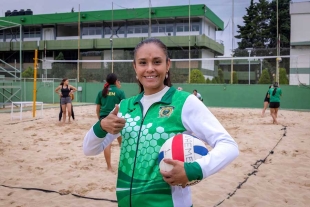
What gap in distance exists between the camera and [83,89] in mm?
23875

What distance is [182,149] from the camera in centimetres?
146

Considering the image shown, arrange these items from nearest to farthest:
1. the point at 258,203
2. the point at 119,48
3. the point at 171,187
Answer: the point at 171,187 < the point at 258,203 < the point at 119,48

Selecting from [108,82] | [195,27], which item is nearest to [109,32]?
[195,27]

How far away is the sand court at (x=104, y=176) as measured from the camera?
383cm

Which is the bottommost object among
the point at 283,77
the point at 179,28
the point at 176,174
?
the point at 176,174

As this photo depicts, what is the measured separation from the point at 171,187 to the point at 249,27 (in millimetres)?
37059

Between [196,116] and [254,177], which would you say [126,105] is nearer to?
[196,116]

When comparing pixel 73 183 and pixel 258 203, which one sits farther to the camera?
pixel 73 183

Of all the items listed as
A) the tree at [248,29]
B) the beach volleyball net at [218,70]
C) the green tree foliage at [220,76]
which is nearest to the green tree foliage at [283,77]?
the beach volleyball net at [218,70]

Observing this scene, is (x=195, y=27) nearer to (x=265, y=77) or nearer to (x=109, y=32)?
(x=109, y=32)

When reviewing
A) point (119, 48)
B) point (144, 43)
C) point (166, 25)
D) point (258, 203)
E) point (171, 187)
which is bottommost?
point (258, 203)

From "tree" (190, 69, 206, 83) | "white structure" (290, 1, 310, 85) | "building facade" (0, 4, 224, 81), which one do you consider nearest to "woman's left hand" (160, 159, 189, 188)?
"tree" (190, 69, 206, 83)

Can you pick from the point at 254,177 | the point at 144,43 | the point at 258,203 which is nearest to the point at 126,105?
the point at 144,43

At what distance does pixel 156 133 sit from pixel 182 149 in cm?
14
